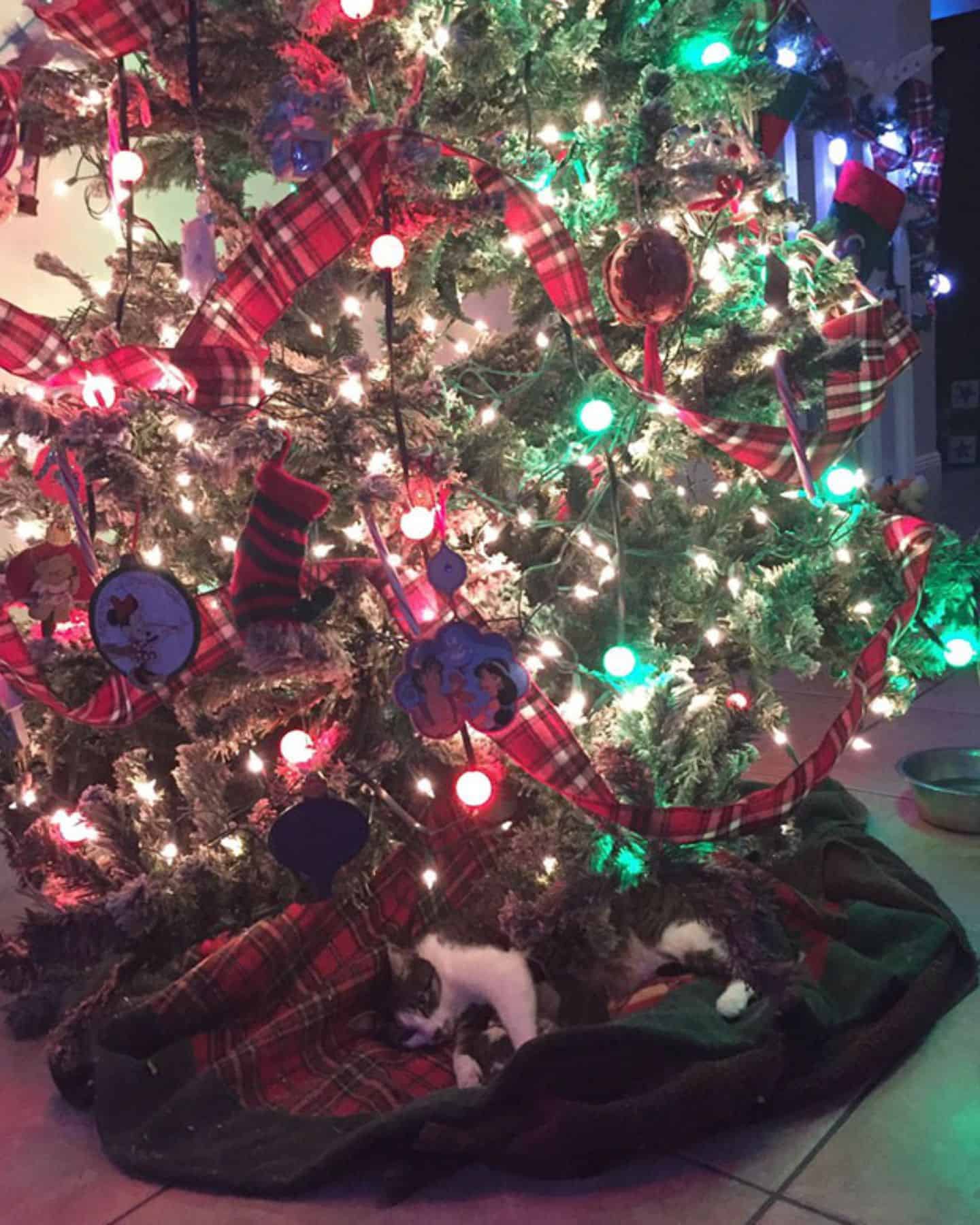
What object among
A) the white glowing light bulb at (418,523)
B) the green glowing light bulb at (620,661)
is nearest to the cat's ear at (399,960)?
the green glowing light bulb at (620,661)

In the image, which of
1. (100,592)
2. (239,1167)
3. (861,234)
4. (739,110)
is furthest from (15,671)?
(861,234)

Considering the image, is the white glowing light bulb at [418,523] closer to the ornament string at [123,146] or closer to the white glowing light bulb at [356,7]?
the ornament string at [123,146]

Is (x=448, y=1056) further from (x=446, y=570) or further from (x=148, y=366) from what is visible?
(x=148, y=366)

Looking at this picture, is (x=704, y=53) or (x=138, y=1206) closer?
(x=138, y=1206)

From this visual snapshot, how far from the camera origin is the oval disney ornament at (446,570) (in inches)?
56.3

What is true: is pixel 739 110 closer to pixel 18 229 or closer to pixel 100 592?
pixel 100 592

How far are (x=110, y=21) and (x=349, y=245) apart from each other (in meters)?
0.42

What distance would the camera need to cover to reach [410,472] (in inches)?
59.9

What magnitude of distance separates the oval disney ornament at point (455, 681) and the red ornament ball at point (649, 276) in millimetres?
509

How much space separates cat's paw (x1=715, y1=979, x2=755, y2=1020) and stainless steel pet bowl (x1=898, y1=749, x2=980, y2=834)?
87 centimetres

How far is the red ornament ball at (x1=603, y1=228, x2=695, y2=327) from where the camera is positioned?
4.87ft

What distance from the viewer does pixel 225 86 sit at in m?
1.57

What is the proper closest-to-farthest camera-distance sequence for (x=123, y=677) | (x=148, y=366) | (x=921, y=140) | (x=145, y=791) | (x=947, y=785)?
(x=148, y=366) < (x=123, y=677) < (x=145, y=791) < (x=947, y=785) < (x=921, y=140)

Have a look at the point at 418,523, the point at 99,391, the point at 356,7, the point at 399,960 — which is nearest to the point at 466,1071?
the point at 399,960
